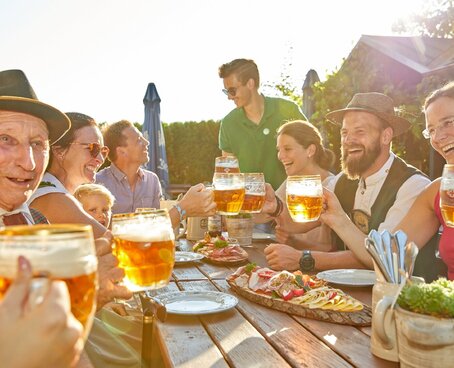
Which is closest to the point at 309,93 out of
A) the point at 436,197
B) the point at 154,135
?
the point at 154,135

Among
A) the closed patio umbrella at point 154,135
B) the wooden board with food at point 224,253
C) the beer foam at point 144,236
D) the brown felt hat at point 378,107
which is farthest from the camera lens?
the closed patio umbrella at point 154,135

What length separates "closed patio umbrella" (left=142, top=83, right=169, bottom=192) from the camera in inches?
364

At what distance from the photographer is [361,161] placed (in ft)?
11.4

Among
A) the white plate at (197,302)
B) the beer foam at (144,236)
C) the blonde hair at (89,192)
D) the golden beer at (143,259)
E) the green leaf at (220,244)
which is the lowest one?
the green leaf at (220,244)

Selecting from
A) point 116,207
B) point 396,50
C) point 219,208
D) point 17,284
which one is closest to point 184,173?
point 396,50

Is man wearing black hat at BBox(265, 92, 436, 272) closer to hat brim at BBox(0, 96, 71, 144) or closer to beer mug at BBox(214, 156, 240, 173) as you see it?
beer mug at BBox(214, 156, 240, 173)

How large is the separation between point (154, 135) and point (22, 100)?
303 inches

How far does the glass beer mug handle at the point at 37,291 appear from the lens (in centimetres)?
60

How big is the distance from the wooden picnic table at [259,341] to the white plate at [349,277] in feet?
0.58

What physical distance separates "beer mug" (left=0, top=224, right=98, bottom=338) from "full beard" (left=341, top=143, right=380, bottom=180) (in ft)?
9.70

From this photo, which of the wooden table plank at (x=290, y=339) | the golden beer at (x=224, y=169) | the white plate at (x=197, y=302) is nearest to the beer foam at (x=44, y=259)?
the wooden table plank at (x=290, y=339)

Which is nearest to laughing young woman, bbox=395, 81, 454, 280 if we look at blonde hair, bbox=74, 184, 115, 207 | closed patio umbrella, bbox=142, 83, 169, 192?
blonde hair, bbox=74, 184, 115, 207

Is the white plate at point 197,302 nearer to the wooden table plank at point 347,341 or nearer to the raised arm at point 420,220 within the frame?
the wooden table plank at point 347,341

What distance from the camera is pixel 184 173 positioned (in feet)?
45.3
